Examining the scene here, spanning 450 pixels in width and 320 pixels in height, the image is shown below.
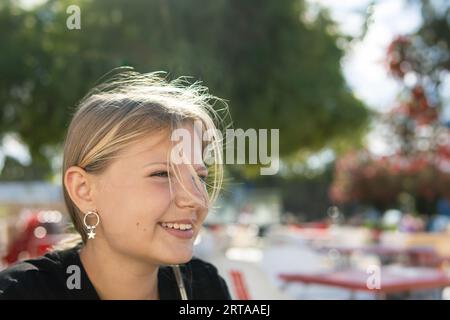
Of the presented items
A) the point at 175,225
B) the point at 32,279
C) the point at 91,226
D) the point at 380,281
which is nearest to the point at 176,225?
the point at 175,225

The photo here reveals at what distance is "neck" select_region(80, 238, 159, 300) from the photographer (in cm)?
157

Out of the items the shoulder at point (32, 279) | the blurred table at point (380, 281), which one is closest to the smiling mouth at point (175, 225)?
the shoulder at point (32, 279)

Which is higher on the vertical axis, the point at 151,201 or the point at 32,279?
the point at 151,201

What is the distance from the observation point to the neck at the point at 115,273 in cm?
157

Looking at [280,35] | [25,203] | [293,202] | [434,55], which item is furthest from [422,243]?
[293,202]

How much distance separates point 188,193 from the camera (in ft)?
4.74

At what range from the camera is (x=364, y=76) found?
17.3 ft

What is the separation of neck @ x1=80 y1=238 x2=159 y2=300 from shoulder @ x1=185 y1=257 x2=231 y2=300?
0.65 ft

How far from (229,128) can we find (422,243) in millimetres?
11150

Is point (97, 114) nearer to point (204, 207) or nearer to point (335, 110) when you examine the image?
point (204, 207)

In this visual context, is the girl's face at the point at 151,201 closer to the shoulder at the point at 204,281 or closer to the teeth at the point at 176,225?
the teeth at the point at 176,225

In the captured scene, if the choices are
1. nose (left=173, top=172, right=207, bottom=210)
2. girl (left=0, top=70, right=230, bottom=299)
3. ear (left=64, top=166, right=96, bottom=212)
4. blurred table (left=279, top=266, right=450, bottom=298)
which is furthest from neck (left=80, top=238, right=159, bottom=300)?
blurred table (left=279, top=266, right=450, bottom=298)

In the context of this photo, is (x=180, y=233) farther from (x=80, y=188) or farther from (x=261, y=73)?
(x=261, y=73)

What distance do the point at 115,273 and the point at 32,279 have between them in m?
0.20
